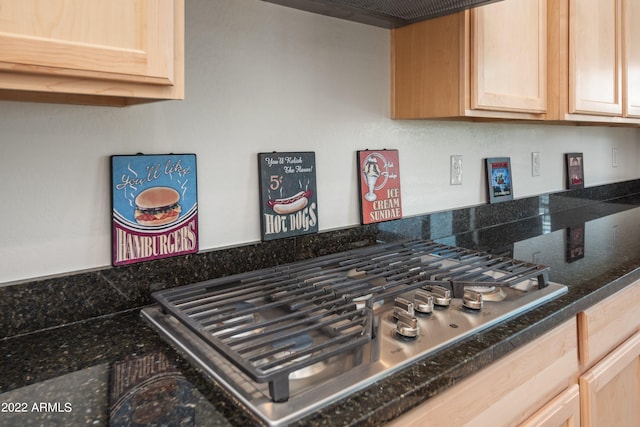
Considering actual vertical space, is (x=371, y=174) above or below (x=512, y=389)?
above

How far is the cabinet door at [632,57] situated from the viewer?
185cm

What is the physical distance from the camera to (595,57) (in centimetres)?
171

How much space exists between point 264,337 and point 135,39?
504 millimetres

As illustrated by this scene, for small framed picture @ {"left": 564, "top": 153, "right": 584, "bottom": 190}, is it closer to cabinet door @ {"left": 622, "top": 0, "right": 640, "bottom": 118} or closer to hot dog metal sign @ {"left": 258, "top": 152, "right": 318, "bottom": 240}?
cabinet door @ {"left": 622, "top": 0, "right": 640, "bottom": 118}

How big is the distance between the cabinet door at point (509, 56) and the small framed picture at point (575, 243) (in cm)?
48

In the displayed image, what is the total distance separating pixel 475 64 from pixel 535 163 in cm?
103

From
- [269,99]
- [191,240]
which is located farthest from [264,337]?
[269,99]

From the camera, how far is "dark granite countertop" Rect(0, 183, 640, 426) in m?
0.61

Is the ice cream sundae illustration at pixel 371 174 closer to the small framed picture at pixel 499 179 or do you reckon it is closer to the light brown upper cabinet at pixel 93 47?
the small framed picture at pixel 499 179

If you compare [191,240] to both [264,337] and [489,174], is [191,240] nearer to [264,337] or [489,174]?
[264,337]

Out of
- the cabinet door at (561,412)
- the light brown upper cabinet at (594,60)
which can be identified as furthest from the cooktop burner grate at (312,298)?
the light brown upper cabinet at (594,60)

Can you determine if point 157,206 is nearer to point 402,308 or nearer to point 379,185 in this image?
point 402,308

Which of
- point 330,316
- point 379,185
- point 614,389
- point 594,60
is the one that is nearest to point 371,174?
point 379,185

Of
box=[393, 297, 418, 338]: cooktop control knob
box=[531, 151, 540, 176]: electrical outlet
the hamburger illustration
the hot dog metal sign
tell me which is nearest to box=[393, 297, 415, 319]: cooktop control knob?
box=[393, 297, 418, 338]: cooktop control knob
